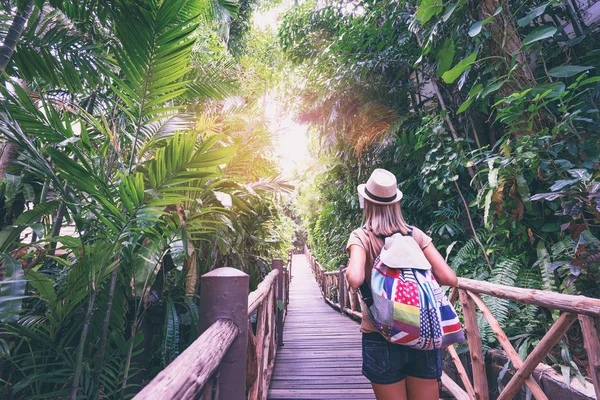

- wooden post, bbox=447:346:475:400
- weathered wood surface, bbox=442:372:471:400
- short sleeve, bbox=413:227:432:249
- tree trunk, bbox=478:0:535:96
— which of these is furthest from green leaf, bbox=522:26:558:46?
weathered wood surface, bbox=442:372:471:400

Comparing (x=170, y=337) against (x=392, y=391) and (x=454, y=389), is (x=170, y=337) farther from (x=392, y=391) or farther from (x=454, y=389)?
(x=454, y=389)

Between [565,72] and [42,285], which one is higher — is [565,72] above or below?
above

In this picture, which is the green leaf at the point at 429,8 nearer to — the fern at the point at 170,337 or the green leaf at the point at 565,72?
the green leaf at the point at 565,72

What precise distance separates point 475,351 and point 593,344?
0.85m

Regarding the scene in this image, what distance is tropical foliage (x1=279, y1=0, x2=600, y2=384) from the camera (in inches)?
73.7

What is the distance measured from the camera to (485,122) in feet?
8.90

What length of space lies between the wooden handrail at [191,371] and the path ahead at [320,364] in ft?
6.04

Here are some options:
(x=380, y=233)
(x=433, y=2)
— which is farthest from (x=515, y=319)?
(x=433, y=2)

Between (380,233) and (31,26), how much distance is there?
2239mm

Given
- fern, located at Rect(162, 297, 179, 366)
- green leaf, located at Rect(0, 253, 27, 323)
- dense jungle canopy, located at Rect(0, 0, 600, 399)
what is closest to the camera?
green leaf, located at Rect(0, 253, 27, 323)

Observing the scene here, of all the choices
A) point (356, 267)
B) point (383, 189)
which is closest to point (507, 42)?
point (383, 189)

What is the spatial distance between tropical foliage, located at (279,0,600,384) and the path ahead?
123cm

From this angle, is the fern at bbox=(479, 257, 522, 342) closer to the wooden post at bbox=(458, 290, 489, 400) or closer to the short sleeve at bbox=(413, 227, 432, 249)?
the wooden post at bbox=(458, 290, 489, 400)

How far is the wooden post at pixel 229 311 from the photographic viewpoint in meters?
1.00
